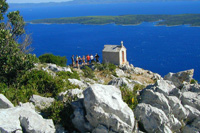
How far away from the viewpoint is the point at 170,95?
13.3 metres

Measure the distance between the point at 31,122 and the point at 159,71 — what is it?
66.0 metres

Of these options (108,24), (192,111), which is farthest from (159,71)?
(108,24)

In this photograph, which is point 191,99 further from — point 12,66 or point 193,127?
point 12,66

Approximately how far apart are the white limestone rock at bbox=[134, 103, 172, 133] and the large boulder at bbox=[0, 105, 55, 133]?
164 inches

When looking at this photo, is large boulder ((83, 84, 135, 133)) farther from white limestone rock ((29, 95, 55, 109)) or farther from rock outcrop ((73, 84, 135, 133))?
white limestone rock ((29, 95, 55, 109))

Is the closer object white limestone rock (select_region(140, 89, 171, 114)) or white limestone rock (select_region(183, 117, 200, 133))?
white limestone rock (select_region(183, 117, 200, 133))

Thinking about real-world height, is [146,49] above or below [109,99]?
below

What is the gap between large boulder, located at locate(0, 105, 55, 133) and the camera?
8469mm

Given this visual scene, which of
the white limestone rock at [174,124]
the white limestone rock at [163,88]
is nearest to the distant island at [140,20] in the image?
the white limestone rock at [163,88]

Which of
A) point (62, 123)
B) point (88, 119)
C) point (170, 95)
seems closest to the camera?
point (88, 119)

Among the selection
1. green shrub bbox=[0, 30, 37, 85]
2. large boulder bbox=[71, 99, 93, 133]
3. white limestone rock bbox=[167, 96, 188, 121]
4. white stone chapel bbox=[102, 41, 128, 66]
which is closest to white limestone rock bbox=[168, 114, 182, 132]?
white limestone rock bbox=[167, 96, 188, 121]

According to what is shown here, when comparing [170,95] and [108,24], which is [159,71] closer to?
[170,95]

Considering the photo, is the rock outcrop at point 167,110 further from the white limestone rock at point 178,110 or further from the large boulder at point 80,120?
the large boulder at point 80,120

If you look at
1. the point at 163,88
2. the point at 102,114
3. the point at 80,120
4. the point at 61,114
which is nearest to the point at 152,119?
the point at 102,114
